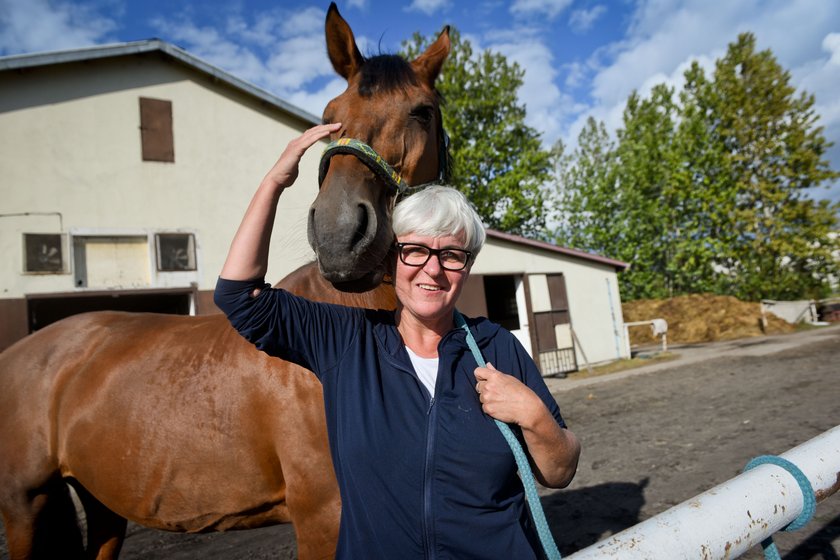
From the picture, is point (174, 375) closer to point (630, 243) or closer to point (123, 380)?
point (123, 380)

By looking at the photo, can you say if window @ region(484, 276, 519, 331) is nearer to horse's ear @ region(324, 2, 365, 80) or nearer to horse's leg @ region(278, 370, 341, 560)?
horse's ear @ region(324, 2, 365, 80)

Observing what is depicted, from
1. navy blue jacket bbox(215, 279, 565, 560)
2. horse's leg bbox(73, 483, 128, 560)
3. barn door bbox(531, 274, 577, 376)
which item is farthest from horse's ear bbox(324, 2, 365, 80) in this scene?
barn door bbox(531, 274, 577, 376)

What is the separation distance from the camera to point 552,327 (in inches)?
513

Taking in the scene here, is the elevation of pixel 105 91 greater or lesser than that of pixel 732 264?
greater

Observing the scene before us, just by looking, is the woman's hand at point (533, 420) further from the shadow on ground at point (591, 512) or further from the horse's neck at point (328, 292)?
the shadow on ground at point (591, 512)

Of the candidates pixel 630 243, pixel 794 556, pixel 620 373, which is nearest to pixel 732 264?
pixel 630 243

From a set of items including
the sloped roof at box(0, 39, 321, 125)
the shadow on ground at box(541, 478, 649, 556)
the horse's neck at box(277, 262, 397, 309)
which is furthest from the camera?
the sloped roof at box(0, 39, 321, 125)

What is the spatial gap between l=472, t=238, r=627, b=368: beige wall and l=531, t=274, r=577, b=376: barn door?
5 cm

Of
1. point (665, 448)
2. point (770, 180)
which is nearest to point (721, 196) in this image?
point (770, 180)

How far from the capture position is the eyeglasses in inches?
52.7

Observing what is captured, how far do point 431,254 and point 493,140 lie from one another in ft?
79.2

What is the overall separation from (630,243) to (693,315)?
6.99 meters

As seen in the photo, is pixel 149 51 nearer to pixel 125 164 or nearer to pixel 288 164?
pixel 125 164

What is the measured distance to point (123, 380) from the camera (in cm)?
227
